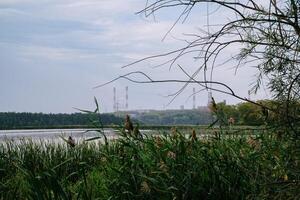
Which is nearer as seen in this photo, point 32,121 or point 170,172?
point 170,172

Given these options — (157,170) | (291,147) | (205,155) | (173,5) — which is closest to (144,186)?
(157,170)

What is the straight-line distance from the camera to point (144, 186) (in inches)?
154

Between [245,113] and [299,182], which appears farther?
[245,113]

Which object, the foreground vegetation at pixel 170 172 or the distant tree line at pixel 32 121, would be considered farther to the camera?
the distant tree line at pixel 32 121

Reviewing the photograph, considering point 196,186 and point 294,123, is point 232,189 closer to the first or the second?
point 196,186

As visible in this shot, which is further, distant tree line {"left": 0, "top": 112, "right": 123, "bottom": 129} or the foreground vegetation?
distant tree line {"left": 0, "top": 112, "right": 123, "bottom": 129}

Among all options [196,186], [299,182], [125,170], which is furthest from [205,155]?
[299,182]

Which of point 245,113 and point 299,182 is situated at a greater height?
point 245,113

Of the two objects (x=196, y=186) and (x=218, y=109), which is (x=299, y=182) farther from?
(x=218, y=109)

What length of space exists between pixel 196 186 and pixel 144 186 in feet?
1.20

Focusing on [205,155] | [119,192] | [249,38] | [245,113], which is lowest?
[119,192]

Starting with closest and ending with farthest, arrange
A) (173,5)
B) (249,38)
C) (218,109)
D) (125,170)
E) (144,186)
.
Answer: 1. (173,5)
2. (249,38)
3. (144,186)
4. (125,170)
5. (218,109)

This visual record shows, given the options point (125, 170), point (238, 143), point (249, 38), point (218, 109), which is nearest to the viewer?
point (249, 38)

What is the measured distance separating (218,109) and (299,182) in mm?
1947
